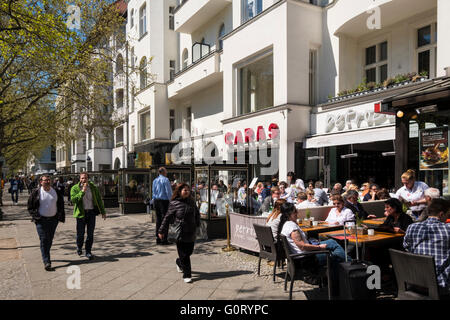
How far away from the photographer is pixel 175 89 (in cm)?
2353

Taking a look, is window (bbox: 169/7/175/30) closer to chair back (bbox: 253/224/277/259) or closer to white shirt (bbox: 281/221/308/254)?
chair back (bbox: 253/224/277/259)

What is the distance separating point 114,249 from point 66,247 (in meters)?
1.31

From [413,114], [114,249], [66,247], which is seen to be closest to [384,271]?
[413,114]

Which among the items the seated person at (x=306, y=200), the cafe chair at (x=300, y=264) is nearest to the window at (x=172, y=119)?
the seated person at (x=306, y=200)

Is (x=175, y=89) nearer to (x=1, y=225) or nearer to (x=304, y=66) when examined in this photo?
(x=304, y=66)

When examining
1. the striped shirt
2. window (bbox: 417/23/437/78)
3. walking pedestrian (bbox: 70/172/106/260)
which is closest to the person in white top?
the striped shirt

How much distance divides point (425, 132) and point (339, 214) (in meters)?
2.95

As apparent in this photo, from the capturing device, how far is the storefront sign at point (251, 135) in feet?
46.8

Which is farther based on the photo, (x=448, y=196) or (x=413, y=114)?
(x=413, y=114)

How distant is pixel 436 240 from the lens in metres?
3.77

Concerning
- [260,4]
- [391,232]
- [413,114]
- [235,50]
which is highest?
[260,4]

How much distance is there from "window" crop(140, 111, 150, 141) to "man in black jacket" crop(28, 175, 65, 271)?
→ 66.2 ft

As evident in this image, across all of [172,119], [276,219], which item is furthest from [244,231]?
[172,119]

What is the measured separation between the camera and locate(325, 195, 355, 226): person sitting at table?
22.1ft
